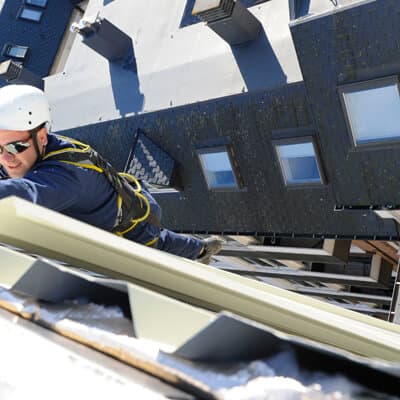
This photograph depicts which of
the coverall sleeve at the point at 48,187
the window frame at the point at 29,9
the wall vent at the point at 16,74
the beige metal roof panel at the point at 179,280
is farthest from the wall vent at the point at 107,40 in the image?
the beige metal roof panel at the point at 179,280

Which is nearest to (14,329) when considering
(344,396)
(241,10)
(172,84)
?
(344,396)

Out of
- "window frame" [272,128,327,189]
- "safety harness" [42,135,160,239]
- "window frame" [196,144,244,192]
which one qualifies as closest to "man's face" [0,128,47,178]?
"safety harness" [42,135,160,239]

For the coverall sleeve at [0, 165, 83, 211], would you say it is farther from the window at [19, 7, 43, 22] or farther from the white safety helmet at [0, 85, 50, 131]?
the window at [19, 7, 43, 22]

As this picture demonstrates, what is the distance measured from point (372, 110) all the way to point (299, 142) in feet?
5.93

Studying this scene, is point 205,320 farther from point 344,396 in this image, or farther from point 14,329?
point 14,329

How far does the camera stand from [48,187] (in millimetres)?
4344

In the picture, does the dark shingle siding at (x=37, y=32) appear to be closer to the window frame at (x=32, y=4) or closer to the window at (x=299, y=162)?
the window frame at (x=32, y=4)

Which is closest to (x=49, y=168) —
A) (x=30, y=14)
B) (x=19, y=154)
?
(x=19, y=154)

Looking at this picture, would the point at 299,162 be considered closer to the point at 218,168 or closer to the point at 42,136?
the point at 218,168

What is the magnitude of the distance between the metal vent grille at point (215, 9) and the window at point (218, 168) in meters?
2.69

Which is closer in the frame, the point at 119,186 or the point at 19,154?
the point at 19,154

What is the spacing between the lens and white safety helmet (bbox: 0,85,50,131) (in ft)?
15.4

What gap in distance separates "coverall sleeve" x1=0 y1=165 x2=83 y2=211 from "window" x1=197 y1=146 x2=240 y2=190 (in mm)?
6620

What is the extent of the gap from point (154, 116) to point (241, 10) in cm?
323
